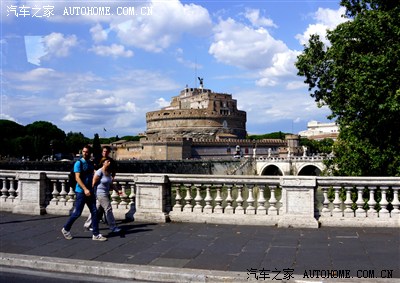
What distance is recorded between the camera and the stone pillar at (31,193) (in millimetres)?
9977

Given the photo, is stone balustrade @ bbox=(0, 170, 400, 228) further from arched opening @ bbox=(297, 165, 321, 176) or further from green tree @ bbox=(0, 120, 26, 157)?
arched opening @ bbox=(297, 165, 321, 176)

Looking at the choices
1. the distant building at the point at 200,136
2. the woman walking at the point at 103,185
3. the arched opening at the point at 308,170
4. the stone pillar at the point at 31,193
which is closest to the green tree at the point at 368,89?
the woman walking at the point at 103,185

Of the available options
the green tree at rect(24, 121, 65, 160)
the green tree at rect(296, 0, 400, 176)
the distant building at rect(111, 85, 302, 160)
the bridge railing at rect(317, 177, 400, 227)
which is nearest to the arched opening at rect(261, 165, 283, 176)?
the distant building at rect(111, 85, 302, 160)

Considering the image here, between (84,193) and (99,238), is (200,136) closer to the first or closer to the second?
(84,193)

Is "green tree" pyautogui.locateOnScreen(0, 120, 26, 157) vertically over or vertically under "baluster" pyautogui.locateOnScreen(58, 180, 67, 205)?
over

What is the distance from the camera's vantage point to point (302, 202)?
8086mm

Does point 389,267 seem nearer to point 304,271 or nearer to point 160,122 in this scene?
point 304,271

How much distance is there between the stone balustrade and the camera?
8086 millimetres

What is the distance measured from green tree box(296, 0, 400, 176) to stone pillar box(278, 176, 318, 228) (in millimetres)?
6234

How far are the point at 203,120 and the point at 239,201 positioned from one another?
91.8 meters

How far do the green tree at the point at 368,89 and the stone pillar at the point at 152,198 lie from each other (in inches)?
315

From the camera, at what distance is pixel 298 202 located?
810 centimetres

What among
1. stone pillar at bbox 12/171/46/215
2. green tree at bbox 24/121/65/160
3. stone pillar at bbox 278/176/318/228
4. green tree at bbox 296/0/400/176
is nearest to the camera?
stone pillar at bbox 278/176/318/228

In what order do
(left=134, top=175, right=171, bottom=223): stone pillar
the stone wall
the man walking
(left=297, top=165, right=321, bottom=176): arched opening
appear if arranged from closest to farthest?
the man walking, (left=134, top=175, right=171, bottom=223): stone pillar, the stone wall, (left=297, top=165, right=321, bottom=176): arched opening
